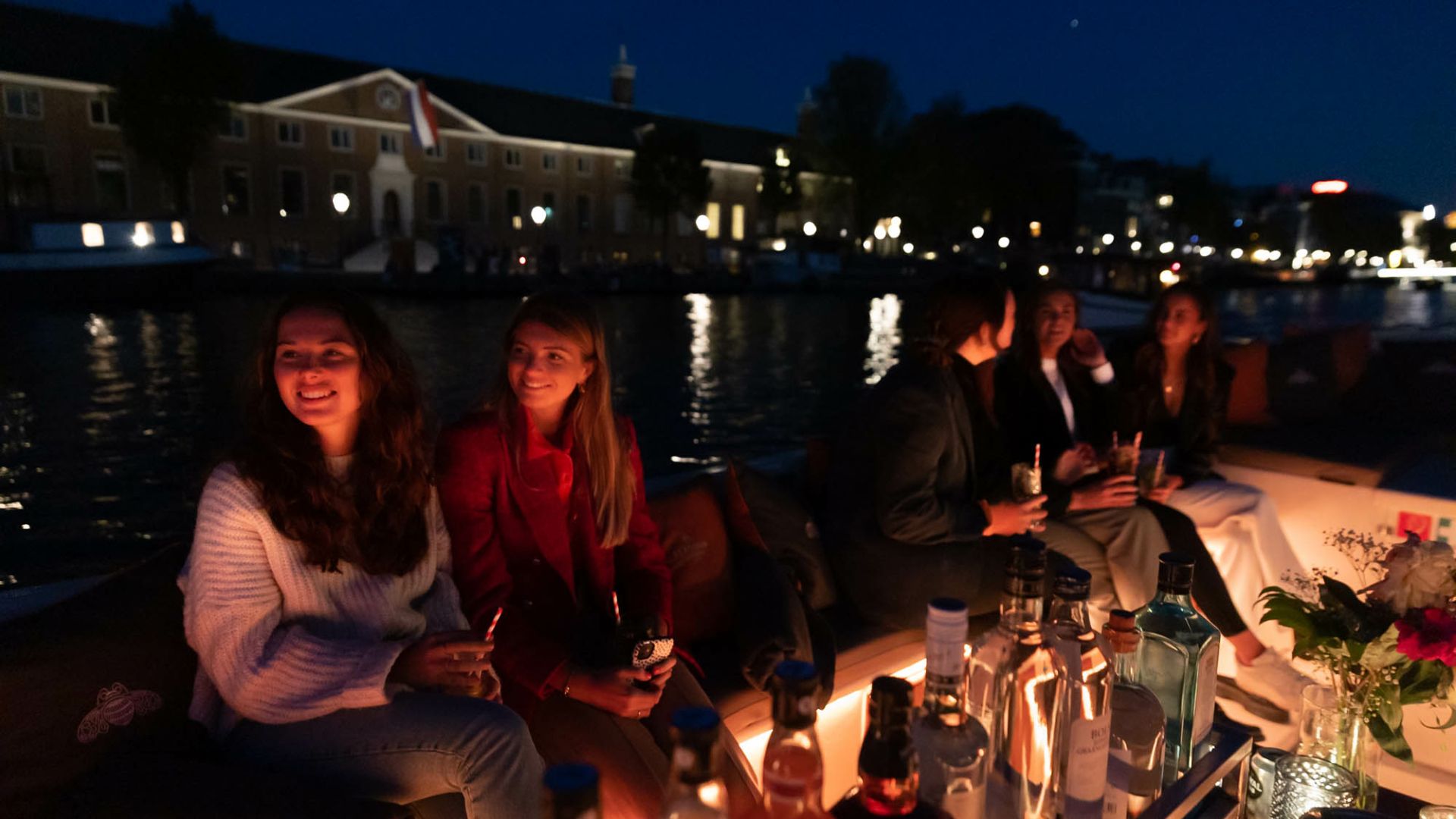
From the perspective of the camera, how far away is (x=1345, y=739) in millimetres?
2018

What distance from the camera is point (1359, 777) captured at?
1.98m

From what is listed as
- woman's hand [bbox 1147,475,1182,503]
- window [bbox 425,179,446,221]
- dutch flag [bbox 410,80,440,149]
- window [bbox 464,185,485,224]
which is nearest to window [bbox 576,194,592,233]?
window [bbox 464,185,485,224]

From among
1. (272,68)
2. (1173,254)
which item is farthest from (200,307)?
(1173,254)

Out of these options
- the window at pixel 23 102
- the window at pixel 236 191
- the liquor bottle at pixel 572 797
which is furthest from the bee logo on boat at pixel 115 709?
the window at pixel 236 191

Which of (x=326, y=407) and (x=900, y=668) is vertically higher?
(x=326, y=407)

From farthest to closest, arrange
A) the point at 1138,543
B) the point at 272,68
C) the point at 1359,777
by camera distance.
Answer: the point at 272,68
the point at 1138,543
the point at 1359,777

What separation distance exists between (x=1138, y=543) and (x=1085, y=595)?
→ 169 cm

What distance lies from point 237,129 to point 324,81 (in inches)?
175

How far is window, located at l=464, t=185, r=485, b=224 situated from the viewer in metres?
37.8

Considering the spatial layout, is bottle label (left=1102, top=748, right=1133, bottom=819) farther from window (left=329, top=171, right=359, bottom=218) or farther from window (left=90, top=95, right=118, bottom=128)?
window (left=329, top=171, right=359, bottom=218)

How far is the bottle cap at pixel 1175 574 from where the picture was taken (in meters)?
1.79

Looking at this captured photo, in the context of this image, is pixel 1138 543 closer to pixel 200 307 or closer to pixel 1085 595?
pixel 1085 595

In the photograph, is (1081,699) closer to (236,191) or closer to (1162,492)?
(1162,492)

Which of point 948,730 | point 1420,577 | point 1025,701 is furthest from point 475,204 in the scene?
point 948,730
